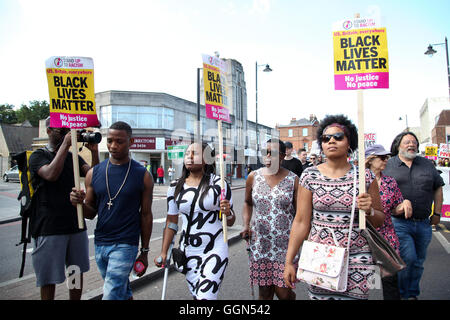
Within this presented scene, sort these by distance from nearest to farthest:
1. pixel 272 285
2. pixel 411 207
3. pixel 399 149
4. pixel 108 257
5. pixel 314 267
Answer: pixel 314 267 → pixel 108 257 → pixel 272 285 → pixel 411 207 → pixel 399 149

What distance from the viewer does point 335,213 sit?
2395 mm

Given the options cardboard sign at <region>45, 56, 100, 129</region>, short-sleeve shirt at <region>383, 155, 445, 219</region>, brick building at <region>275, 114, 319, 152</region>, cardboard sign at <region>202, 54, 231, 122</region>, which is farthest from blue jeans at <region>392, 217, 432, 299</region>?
brick building at <region>275, 114, 319, 152</region>

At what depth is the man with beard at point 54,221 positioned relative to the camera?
3.07 meters

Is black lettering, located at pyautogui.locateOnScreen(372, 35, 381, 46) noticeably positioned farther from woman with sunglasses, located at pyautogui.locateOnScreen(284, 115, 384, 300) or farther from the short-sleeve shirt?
the short-sleeve shirt

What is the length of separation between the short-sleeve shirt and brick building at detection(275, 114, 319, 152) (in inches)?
2503

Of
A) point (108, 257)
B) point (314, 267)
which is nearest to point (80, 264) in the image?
point (108, 257)

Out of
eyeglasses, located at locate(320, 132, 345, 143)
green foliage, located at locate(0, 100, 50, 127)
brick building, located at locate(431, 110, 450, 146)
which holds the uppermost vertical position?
green foliage, located at locate(0, 100, 50, 127)

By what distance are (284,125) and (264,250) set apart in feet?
230

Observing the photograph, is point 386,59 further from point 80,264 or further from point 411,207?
point 80,264

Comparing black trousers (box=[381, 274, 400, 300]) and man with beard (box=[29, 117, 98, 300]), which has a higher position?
man with beard (box=[29, 117, 98, 300])

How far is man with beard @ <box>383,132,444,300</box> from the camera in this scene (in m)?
3.82

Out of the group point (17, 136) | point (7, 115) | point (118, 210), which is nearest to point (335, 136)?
point (118, 210)

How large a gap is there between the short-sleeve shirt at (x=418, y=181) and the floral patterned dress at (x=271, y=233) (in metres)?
1.67

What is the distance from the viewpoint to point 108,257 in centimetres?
286
